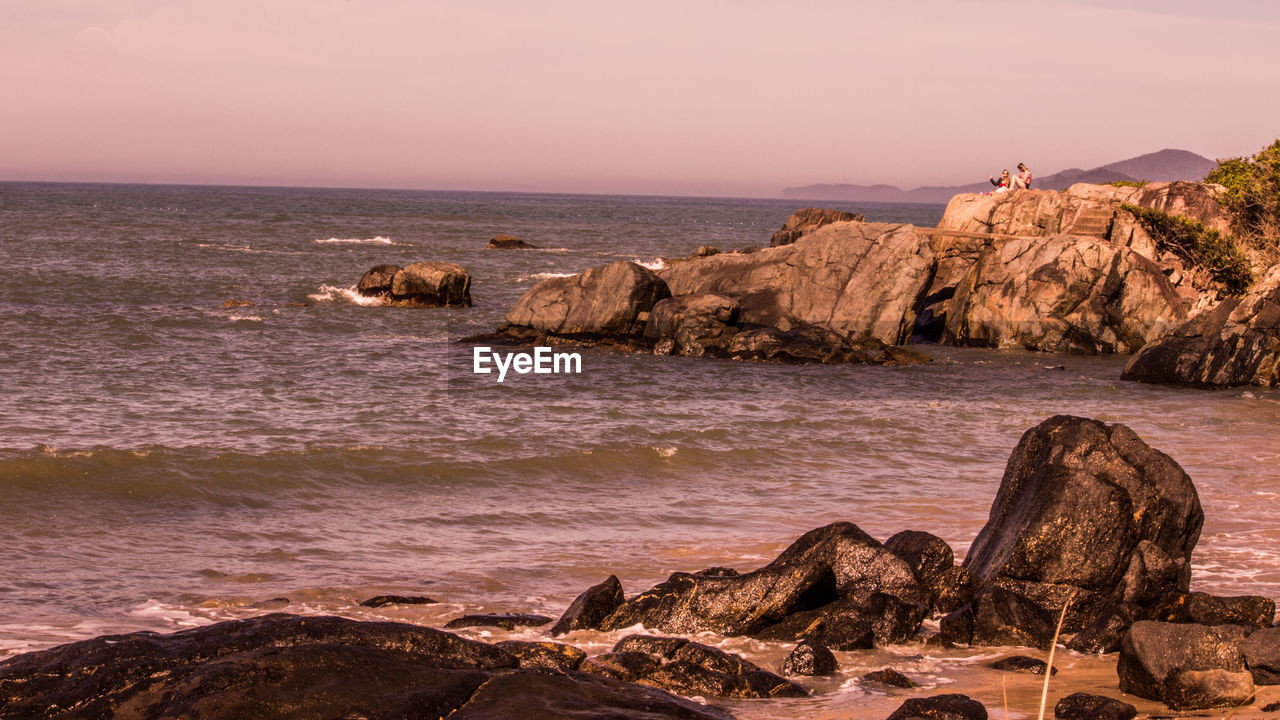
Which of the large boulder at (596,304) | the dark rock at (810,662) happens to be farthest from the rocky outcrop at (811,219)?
the dark rock at (810,662)

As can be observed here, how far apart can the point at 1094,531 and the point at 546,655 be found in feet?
19.3

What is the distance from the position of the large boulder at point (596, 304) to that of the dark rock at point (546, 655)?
23828 millimetres

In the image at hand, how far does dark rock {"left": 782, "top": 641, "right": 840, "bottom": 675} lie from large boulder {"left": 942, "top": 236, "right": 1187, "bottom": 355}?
26.0 meters

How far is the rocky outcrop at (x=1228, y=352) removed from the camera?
2698cm

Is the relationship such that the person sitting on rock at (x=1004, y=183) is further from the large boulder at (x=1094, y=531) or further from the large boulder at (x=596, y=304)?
the large boulder at (x=1094, y=531)

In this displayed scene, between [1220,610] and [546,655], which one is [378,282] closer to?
[546,655]

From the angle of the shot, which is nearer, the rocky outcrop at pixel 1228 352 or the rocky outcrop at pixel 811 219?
the rocky outcrop at pixel 1228 352

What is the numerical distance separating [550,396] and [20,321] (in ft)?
61.9

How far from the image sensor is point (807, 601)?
33.6 ft

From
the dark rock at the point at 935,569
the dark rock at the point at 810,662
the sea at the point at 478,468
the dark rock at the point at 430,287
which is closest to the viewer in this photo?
the dark rock at the point at 810,662

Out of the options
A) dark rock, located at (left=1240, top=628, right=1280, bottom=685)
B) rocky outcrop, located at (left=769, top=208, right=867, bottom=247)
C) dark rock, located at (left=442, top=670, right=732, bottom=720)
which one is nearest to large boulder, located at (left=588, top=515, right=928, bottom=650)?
dark rock, located at (left=1240, top=628, right=1280, bottom=685)

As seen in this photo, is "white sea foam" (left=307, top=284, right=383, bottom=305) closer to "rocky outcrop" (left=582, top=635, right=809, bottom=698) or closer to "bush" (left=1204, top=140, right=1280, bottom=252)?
"bush" (left=1204, top=140, right=1280, bottom=252)

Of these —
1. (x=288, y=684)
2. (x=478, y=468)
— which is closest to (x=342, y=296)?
(x=478, y=468)

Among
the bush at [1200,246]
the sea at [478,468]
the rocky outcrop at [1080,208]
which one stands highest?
the rocky outcrop at [1080,208]
